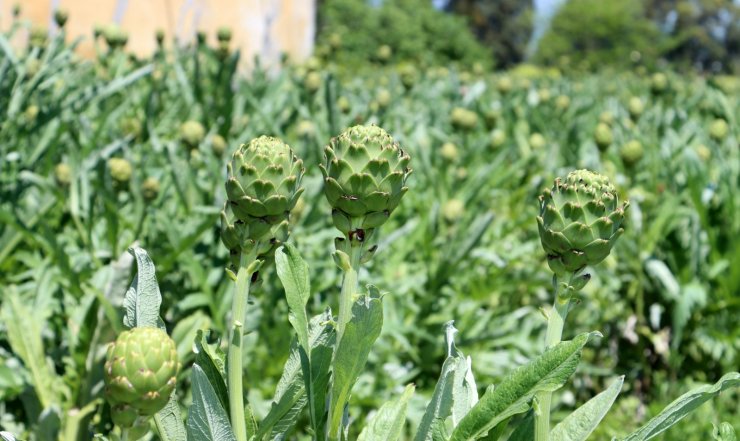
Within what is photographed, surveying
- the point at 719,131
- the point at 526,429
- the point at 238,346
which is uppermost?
the point at 238,346

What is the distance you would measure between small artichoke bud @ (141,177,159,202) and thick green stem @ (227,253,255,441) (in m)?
0.77

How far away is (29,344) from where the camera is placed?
1.13 metres

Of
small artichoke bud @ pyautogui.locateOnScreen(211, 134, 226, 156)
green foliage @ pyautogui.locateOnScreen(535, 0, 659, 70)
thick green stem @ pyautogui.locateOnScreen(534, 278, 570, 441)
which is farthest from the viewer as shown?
green foliage @ pyautogui.locateOnScreen(535, 0, 659, 70)

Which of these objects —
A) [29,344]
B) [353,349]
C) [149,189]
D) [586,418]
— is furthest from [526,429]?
[149,189]

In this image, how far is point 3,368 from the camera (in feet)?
3.73

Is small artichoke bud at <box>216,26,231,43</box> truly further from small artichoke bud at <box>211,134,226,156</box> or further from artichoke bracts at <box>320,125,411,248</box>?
artichoke bracts at <box>320,125,411,248</box>

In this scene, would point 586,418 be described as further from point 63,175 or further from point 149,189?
point 63,175

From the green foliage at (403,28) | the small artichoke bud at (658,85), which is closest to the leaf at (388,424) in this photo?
the small artichoke bud at (658,85)

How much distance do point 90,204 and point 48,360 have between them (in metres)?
0.26

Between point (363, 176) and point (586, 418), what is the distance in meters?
0.25

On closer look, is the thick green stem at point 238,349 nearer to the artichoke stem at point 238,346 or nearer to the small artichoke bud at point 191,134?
the artichoke stem at point 238,346

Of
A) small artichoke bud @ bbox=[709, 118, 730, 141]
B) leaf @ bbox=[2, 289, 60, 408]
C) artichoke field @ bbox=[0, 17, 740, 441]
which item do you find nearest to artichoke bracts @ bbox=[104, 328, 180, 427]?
artichoke field @ bbox=[0, 17, 740, 441]

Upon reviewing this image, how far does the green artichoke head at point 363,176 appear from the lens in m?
0.60

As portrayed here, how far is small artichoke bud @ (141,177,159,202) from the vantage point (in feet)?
4.42
